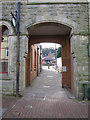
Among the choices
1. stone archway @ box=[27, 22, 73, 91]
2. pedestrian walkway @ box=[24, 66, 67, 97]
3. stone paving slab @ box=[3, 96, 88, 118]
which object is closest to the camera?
stone paving slab @ box=[3, 96, 88, 118]

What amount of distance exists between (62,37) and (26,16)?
3.91m

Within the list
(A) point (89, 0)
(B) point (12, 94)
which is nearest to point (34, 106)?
(B) point (12, 94)

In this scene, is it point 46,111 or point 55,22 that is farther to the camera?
point 55,22

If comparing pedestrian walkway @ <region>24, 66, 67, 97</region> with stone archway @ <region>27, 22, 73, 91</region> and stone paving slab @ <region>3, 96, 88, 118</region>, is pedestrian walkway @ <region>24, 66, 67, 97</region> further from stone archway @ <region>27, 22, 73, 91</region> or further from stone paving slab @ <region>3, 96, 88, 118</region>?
stone paving slab @ <region>3, 96, 88, 118</region>

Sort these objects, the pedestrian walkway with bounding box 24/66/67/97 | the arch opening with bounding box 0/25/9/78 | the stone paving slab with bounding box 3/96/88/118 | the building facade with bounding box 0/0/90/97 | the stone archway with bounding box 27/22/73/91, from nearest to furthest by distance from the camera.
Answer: the stone paving slab with bounding box 3/96/88/118 → the building facade with bounding box 0/0/90/97 → the arch opening with bounding box 0/25/9/78 → the pedestrian walkway with bounding box 24/66/67/97 → the stone archway with bounding box 27/22/73/91

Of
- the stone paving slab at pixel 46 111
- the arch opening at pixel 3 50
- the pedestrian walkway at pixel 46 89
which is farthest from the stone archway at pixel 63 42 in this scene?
the stone paving slab at pixel 46 111

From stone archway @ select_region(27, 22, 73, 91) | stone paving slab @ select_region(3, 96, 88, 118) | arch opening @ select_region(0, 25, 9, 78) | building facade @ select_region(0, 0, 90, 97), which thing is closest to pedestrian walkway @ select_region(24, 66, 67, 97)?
stone archway @ select_region(27, 22, 73, 91)

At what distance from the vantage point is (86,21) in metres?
6.01

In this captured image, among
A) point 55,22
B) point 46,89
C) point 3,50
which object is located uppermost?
point 55,22

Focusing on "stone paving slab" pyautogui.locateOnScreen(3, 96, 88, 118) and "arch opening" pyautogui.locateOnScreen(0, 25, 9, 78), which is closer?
"stone paving slab" pyautogui.locateOnScreen(3, 96, 88, 118)

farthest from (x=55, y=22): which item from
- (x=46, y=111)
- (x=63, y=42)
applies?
(x=46, y=111)

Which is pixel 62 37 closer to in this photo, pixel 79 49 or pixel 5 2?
pixel 79 49

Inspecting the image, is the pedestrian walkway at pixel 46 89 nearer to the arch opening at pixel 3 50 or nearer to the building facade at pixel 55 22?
the building facade at pixel 55 22

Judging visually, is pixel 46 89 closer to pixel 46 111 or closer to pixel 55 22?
pixel 46 111
